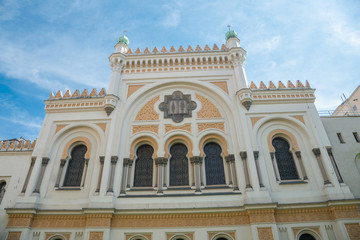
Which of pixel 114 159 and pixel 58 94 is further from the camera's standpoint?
pixel 58 94

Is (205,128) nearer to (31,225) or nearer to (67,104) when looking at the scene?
(67,104)

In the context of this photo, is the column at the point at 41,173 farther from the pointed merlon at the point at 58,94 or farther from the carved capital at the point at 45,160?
the pointed merlon at the point at 58,94

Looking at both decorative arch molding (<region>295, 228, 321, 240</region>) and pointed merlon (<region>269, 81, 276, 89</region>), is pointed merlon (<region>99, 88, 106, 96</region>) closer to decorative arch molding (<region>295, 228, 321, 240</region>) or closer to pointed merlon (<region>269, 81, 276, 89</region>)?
pointed merlon (<region>269, 81, 276, 89</region>)

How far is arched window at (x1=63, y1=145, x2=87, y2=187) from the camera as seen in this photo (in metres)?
12.0

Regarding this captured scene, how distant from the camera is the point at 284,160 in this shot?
39.5 feet

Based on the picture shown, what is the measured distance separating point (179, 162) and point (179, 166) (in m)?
0.22

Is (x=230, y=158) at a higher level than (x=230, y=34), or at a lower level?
lower

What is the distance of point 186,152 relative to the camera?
41.1ft

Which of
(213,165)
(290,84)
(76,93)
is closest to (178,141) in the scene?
(213,165)

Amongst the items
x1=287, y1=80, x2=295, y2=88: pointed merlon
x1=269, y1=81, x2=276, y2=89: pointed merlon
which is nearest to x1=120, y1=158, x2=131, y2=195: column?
x1=269, y1=81, x2=276, y2=89: pointed merlon

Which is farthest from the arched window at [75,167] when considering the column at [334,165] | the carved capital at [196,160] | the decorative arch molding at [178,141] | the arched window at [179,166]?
the column at [334,165]

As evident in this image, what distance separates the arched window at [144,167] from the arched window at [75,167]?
2.97m

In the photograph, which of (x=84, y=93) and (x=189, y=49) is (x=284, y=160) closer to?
(x=189, y=49)

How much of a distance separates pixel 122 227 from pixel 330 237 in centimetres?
895
